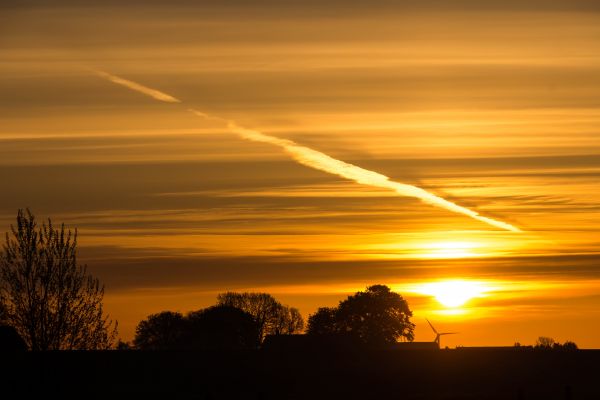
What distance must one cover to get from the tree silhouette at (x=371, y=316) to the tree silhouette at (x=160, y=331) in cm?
1611

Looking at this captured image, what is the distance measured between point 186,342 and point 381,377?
7776 cm

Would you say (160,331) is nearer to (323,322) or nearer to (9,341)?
(323,322)

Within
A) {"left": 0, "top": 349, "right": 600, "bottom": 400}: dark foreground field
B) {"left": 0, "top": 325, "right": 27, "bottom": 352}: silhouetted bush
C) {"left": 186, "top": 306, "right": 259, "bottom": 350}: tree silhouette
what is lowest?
{"left": 0, "top": 349, "right": 600, "bottom": 400}: dark foreground field

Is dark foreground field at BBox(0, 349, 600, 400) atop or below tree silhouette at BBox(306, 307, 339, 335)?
below

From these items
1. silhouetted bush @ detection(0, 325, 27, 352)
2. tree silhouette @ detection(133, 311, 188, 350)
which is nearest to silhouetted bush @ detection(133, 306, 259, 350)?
tree silhouette @ detection(133, 311, 188, 350)

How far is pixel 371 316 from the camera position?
522ft

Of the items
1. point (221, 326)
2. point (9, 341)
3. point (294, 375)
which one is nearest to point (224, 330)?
point (221, 326)

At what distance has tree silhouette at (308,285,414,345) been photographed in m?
157

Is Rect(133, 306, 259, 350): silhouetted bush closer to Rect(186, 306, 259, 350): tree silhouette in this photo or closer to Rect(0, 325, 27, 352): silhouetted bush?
Rect(186, 306, 259, 350): tree silhouette

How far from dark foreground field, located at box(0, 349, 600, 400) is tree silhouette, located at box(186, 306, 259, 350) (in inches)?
2504

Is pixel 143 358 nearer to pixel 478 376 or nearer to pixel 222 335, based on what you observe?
pixel 478 376

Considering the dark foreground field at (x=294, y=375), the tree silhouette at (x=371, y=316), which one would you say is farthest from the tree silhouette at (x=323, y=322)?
the dark foreground field at (x=294, y=375)

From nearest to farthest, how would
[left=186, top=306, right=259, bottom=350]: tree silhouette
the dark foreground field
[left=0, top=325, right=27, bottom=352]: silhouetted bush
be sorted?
1. the dark foreground field
2. [left=0, top=325, right=27, bottom=352]: silhouetted bush
3. [left=186, top=306, right=259, bottom=350]: tree silhouette

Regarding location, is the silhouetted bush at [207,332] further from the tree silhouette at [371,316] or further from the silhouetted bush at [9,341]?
the silhouetted bush at [9,341]
